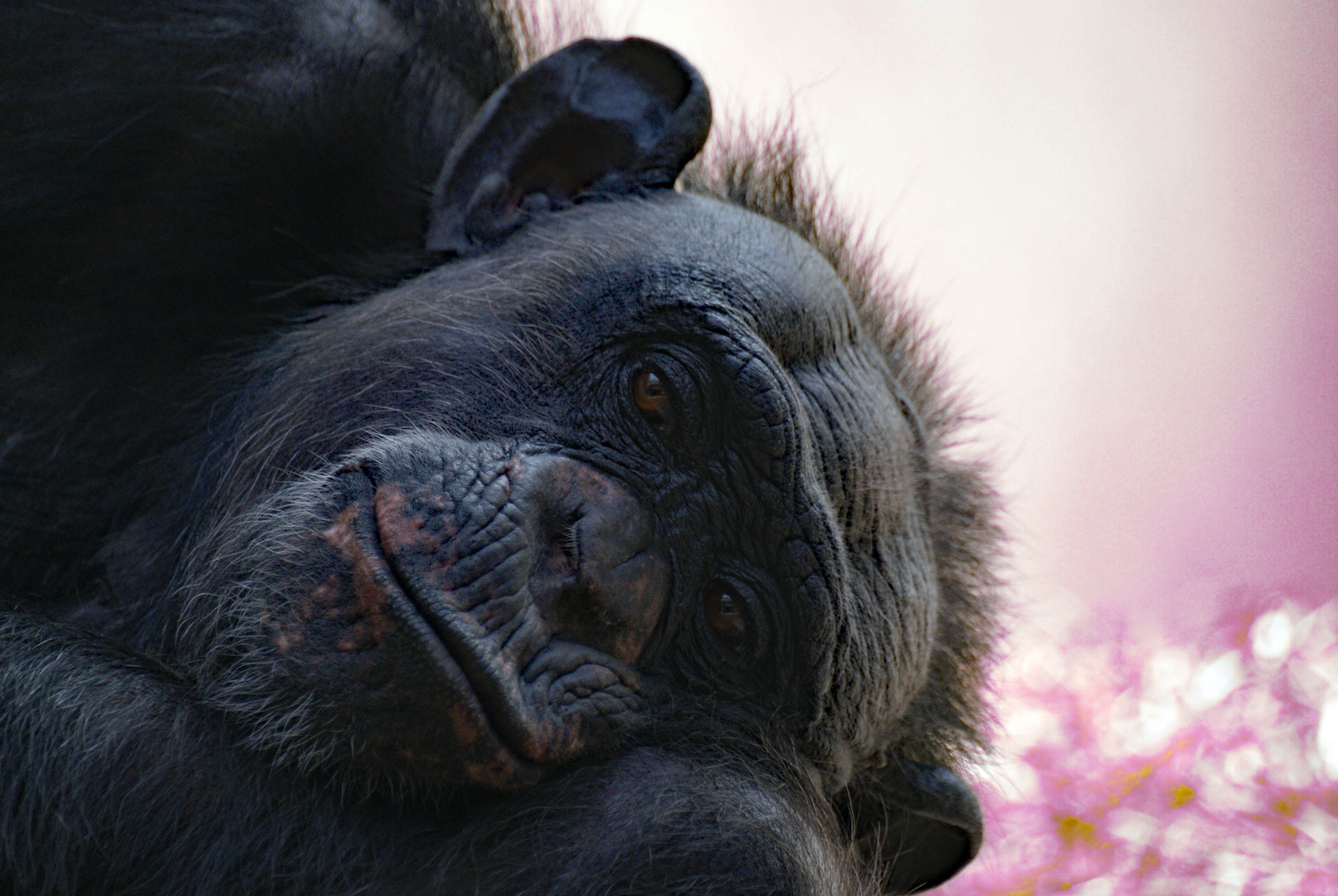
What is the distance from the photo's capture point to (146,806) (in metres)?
1.49

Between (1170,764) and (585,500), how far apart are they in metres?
2.32

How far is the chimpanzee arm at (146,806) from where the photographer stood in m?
1.48

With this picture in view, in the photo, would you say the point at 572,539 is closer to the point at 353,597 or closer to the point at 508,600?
the point at 508,600

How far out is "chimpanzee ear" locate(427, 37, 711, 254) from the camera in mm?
2086

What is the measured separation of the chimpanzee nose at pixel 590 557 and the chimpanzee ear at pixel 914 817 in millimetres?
629

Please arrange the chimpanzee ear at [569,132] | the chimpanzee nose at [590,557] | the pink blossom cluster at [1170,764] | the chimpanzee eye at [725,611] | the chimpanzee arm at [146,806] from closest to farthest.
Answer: the chimpanzee arm at [146,806], the chimpanzee nose at [590,557], the chimpanzee eye at [725,611], the chimpanzee ear at [569,132], the pink blossom cluster at [1170,764]

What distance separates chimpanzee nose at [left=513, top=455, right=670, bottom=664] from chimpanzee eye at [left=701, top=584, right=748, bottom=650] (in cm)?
8

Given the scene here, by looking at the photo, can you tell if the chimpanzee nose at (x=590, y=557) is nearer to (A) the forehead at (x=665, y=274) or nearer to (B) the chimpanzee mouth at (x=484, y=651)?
(B) the chimpanzee mouth at (x=484, y=651)

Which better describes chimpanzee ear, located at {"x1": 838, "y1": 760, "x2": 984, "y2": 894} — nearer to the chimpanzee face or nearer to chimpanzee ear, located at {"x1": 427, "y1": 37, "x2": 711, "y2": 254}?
the chimpanzee face

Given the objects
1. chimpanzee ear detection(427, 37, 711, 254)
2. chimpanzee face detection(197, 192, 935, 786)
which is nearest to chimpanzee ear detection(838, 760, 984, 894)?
chimpanzee face detection(197, 192, 935, 786)

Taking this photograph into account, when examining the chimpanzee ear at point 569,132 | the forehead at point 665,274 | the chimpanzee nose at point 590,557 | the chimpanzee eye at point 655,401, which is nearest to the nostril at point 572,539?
the chimpanzee nose at point 590,557

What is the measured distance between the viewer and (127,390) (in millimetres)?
2107

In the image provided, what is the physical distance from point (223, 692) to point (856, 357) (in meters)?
1.05

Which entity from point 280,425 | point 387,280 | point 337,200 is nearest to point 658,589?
point 280,425
